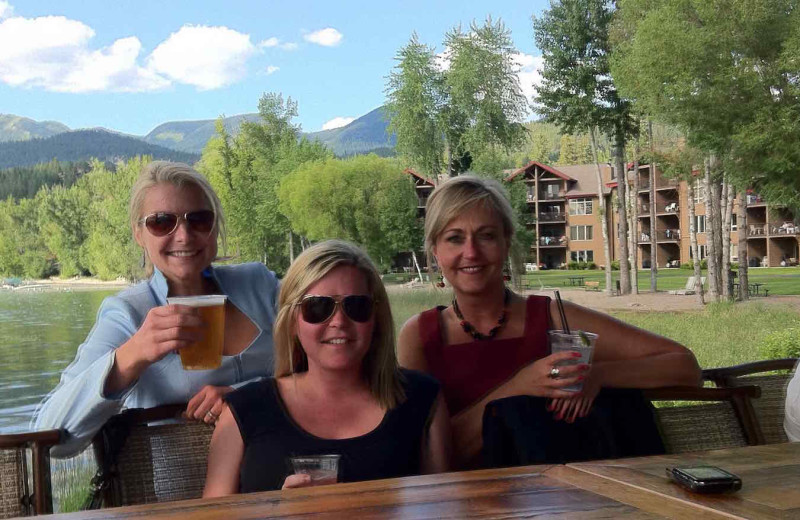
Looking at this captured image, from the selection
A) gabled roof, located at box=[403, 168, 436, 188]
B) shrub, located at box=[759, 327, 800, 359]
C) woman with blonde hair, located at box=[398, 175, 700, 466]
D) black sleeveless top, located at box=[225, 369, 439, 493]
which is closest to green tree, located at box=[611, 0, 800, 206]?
shrub, located at box=[759, 327, 800, 359]

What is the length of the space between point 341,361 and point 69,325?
24.7 meters

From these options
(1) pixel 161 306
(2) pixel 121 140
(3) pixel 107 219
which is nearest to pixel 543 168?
(3) pixel 107 219

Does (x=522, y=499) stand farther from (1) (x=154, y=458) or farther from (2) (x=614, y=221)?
(2) (x=614, y=221)

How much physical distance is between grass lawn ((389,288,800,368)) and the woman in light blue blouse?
9.07 meters

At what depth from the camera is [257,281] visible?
156cm

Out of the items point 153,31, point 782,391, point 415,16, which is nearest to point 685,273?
point 415,16

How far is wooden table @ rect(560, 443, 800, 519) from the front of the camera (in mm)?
846

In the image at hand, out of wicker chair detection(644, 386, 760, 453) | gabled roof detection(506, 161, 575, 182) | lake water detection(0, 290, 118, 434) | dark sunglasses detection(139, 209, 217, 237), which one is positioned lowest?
lake water detection(0, 290, 118, 434)

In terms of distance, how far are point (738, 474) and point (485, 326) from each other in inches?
24.2

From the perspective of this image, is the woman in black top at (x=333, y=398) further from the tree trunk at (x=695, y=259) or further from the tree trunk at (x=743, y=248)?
the tree trunk at (x=695, y=259)

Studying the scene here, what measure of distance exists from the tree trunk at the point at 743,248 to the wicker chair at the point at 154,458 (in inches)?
488

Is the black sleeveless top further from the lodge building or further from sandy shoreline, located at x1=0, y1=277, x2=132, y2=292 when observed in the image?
sandy shoreline, located at x1=0, y1=277, x2=132, y2=292

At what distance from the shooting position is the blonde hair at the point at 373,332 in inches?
48.4

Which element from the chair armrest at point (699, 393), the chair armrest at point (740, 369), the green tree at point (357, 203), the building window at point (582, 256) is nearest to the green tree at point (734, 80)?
the green tree at point (357, 203)
